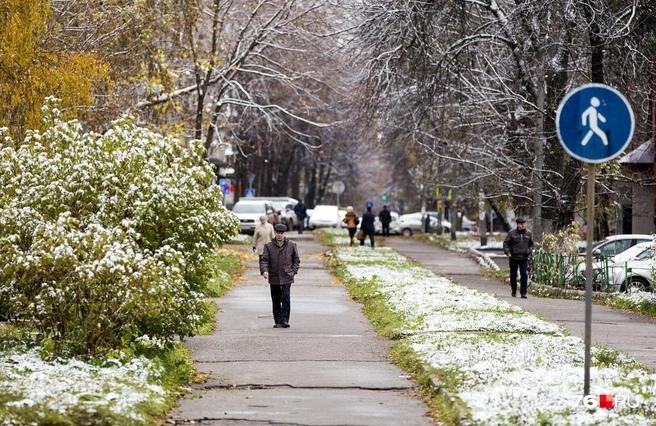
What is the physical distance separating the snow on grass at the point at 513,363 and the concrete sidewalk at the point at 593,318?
0.77 metres

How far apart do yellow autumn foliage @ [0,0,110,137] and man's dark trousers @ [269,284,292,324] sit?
13.9 feet

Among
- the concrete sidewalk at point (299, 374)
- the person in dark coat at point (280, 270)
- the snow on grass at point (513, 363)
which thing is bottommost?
the concrete sidewalk at point (299, 374)

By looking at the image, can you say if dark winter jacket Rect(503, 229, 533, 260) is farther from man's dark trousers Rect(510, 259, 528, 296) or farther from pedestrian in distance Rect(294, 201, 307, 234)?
pedestrian in distance Rect(294, 201, 307, 234)

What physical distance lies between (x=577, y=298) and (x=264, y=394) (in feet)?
57.8

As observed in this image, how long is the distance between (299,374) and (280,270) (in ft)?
21.1

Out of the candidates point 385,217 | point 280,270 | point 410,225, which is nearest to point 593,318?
point 280,270

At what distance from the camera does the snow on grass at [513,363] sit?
440 inches

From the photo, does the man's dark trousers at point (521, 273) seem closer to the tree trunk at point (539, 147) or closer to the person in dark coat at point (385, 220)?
the tree trunk at point (539, 147)

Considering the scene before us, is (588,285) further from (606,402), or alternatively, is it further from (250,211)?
(250,211)

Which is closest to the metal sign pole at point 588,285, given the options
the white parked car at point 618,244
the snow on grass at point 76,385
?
the snow on grass at point 76,385

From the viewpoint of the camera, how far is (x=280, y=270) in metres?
21.2

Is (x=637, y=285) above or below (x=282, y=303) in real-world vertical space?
below

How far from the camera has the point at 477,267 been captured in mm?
43219

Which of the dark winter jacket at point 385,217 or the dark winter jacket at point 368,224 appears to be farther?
the dark winter jacket at point 385,217
